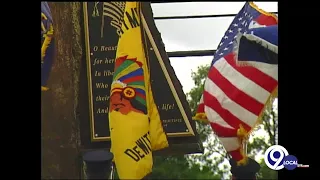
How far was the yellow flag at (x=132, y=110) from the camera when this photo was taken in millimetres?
2953

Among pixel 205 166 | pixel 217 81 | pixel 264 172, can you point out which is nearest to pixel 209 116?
pixel 217 81

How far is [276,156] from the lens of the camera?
281cm

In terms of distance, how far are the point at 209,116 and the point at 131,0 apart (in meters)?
0.77

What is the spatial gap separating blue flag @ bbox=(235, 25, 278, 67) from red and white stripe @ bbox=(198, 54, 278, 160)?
0.03 meters

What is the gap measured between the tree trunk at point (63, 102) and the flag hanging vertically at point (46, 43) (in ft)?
1.21

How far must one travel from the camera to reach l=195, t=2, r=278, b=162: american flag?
2891 millimetres

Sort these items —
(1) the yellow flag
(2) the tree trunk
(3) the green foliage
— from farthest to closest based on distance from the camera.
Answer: (3) the green foliage → (2) the tree trunk → (1) the yellow flag

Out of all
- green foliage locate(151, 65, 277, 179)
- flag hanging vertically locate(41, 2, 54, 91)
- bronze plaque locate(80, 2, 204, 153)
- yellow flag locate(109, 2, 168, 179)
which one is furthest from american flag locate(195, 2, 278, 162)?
green foliage locate(151, 65, 277, 179)

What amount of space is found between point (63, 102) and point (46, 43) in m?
0.65

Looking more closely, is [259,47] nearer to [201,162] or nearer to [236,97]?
[236,97]

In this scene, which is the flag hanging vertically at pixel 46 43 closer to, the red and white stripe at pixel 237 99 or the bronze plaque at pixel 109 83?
the bronze plaque at pixel 109 83

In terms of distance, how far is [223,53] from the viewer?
10.1 ft

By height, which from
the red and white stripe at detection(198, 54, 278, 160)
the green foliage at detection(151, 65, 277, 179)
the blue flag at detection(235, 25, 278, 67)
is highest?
the blue flag at detection(235, 25, 278, 67)

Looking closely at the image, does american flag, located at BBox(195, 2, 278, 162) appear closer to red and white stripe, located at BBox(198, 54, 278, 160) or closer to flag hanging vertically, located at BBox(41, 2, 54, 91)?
red and white stripe, located at BBox(198, 54, 278, 160)
